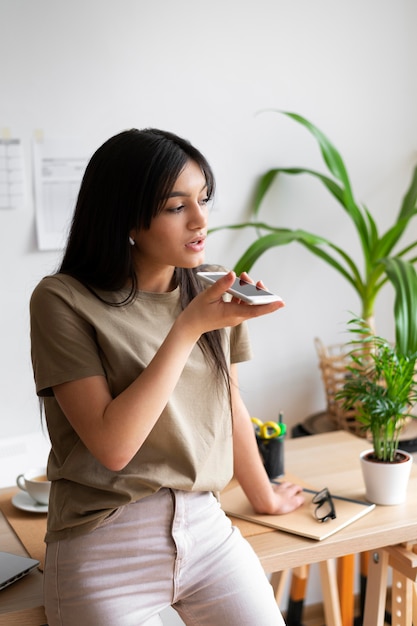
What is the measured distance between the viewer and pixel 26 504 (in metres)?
1.55

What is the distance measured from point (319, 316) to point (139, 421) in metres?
1.35

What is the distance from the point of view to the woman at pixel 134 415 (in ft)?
3.77

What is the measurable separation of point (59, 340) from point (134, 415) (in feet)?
0.53

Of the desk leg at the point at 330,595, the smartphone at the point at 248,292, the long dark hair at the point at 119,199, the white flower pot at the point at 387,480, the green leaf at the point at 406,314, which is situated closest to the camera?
the smartphone at the point at 248,292

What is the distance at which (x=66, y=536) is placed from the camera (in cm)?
121

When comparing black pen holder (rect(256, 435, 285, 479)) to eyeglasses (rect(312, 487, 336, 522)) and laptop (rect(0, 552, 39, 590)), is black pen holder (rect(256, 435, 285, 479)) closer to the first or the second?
eyeglasses (rect(312, 487, 336, 522))

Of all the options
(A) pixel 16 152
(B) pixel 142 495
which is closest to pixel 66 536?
(B) pixel 142 495

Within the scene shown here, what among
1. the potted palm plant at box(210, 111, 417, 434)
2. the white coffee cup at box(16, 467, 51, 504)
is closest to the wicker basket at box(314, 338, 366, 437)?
the potted palm plant at box(210, 111, 417, 434)

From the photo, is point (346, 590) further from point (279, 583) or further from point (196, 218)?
point (196, 218)

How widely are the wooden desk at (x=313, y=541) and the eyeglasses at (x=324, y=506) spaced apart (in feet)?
0.14

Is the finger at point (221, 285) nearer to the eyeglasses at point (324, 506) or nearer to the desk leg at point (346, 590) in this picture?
the eyeglasses at point (324, 506)

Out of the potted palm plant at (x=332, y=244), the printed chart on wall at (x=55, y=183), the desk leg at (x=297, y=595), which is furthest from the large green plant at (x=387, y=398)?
the printed chart on wall at (x=55, y=183)

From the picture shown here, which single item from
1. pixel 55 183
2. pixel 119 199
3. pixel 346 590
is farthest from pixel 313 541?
pixel 55 183

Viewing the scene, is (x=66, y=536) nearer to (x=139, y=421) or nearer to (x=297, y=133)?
(x=139, y=421)
